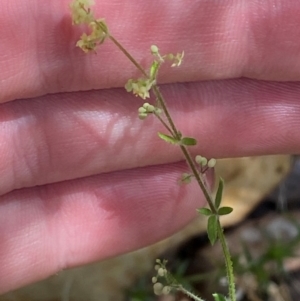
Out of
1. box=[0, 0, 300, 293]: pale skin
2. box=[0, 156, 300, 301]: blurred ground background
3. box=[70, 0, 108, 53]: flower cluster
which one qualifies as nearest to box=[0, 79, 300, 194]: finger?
box=[0, 0, 300, 293]: pale skin

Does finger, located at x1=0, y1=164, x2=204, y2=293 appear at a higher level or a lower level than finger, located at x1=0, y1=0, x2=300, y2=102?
lower

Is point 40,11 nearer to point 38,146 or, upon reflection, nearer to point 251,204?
point 38,146

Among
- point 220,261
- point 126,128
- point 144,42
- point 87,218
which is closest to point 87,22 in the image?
point 144,42

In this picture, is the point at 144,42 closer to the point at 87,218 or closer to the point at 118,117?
the point at 118,117

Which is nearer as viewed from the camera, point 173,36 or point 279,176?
point 173,36

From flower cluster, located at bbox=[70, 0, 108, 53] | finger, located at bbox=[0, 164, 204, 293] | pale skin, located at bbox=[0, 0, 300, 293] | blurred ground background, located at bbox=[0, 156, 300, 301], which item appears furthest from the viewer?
blurred ground background, located at bbox=[0, 156, 300, 301]

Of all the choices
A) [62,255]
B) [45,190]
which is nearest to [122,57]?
[45,190]

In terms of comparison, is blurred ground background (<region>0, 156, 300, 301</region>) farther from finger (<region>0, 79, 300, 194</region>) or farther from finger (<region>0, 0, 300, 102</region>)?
finger (<region>0, 0, 300, 102</region>)
